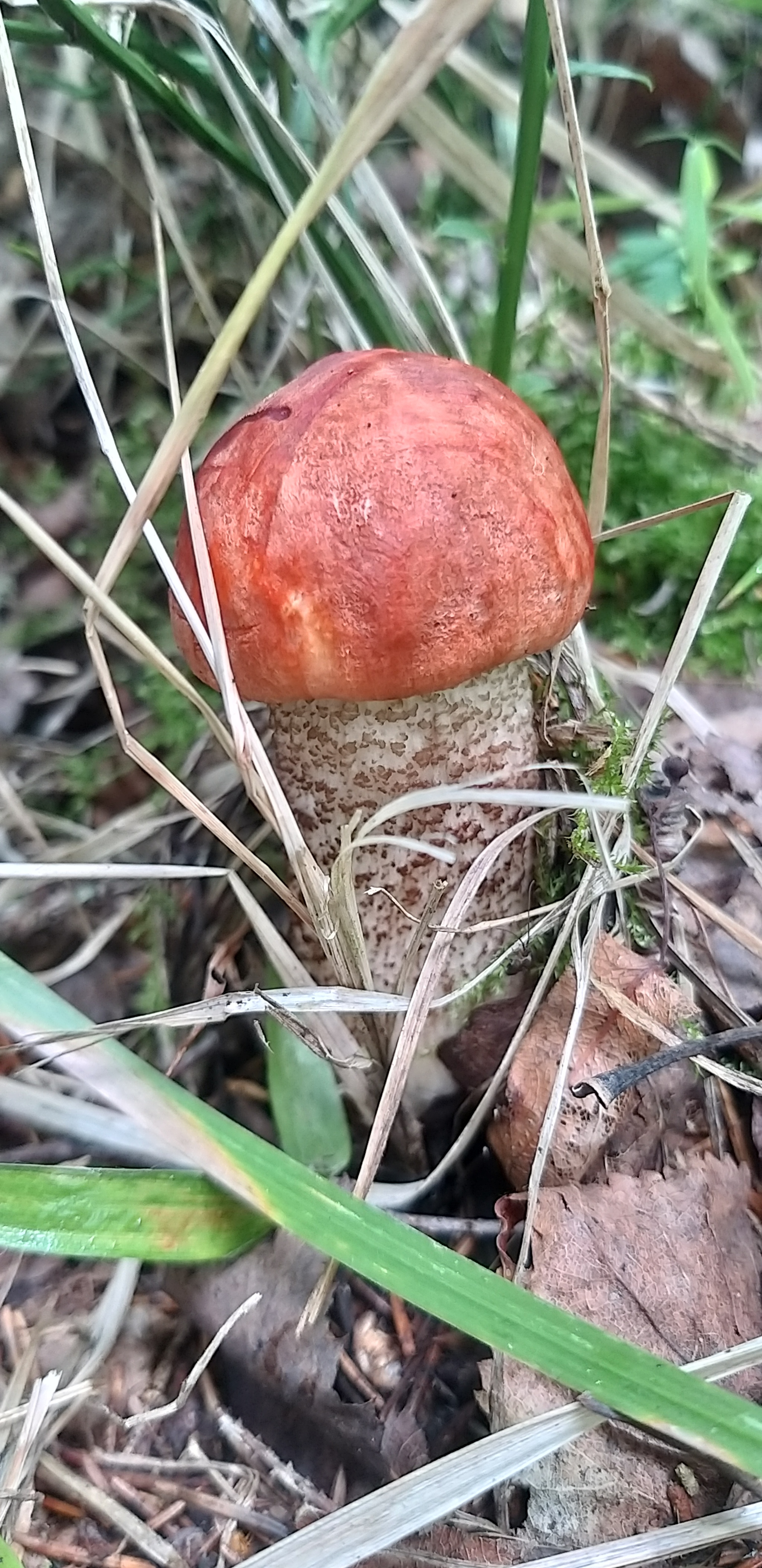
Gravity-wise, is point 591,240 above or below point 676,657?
above

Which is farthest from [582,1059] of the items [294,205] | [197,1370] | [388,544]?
[294,205]

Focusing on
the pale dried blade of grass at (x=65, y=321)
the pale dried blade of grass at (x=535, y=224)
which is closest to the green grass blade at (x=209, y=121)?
the pale dried blade of grass at (x=65, y=321)

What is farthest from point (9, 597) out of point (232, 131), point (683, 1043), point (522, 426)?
point (683, 1043)


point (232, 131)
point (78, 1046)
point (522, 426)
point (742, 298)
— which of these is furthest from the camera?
point (742, 298)

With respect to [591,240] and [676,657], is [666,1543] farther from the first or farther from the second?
[591,240]

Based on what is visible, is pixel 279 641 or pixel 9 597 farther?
pixel 9 597

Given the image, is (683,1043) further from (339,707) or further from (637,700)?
(637,700)

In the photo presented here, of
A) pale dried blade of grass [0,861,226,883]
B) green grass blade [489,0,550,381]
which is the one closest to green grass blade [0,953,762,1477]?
pale dried blade of grass [0,861,226,883]

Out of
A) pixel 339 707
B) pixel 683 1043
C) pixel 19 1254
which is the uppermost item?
pixel 339 707
